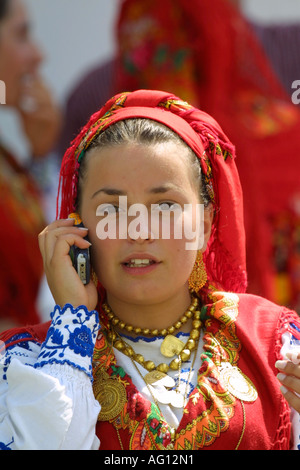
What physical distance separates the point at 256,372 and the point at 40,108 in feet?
11.0

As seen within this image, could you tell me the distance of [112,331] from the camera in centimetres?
231

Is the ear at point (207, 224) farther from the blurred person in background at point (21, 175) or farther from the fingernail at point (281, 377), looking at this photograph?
the blurred person in background at point (21, 175)

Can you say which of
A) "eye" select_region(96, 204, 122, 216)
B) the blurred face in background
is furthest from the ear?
the blurred face in background

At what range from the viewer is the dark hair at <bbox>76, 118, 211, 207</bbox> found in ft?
7.38

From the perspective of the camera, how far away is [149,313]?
229 cm

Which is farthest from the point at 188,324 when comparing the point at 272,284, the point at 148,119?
the point at 272,284

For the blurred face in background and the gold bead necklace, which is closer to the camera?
the gold bead necklace

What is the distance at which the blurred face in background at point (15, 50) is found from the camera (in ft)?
15.3

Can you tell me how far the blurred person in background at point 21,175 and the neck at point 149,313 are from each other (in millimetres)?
1681

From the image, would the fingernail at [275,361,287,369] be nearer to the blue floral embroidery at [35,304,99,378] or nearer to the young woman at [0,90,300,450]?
the young woman at [0,90,300,450]

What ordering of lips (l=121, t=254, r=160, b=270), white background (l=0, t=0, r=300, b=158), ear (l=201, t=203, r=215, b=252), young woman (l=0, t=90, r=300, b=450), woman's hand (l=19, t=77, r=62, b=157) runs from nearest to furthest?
young woman (l=0, t=90, r=300, b=450) < lips (l=121, t=254, r=160, b=270) < ear (l=201, t=203, r=215, b=252) < woman's hand (l=19, t=77, r=62, b=157) < white background (l=0, t=0, r=300, b=158)

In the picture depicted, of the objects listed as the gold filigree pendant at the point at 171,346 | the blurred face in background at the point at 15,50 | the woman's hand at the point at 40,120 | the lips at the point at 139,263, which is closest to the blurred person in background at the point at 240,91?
the blurred face in background at the point at 15,50

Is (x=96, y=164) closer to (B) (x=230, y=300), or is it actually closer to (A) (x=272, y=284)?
(B) (x=230, y=300)

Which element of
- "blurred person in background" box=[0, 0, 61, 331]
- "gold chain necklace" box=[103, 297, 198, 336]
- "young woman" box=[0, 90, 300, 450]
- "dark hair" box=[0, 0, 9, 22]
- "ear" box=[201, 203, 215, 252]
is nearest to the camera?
"young woman" box=[0, 90, 300, 450]
